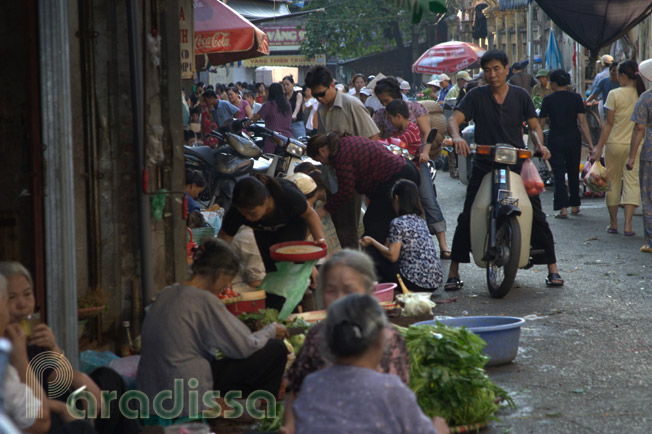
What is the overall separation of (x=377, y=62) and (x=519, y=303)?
47.8 m

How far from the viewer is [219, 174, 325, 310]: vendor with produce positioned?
22.2 ft

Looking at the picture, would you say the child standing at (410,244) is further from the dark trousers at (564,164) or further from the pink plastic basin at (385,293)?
the dark trousers at (564,164)

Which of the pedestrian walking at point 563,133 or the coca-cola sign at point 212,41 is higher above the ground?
the coca-cola sign at point 212,41

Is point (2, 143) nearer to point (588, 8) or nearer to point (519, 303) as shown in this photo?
point (519, 303)

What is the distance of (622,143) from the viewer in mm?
12062

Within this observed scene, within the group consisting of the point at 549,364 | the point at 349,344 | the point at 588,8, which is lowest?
the point at 549,364

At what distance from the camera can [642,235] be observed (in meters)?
11.7

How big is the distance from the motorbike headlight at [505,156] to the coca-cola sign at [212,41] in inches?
173

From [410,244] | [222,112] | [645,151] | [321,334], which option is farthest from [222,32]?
[321,334]

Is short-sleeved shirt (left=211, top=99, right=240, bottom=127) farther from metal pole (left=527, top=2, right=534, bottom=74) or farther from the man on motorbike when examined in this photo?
metal pole (left=527, top=2, right=534, bottom=74)

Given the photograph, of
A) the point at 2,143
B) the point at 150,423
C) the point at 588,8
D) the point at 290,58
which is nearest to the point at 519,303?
the point at 588,8

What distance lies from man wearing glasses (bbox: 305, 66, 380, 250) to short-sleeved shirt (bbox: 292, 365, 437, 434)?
19.5ft

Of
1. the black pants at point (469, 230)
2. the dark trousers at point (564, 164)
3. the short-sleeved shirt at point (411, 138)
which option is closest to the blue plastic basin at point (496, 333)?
the black pants at point (469, 230)

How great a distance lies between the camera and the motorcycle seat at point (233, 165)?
40.8ft
